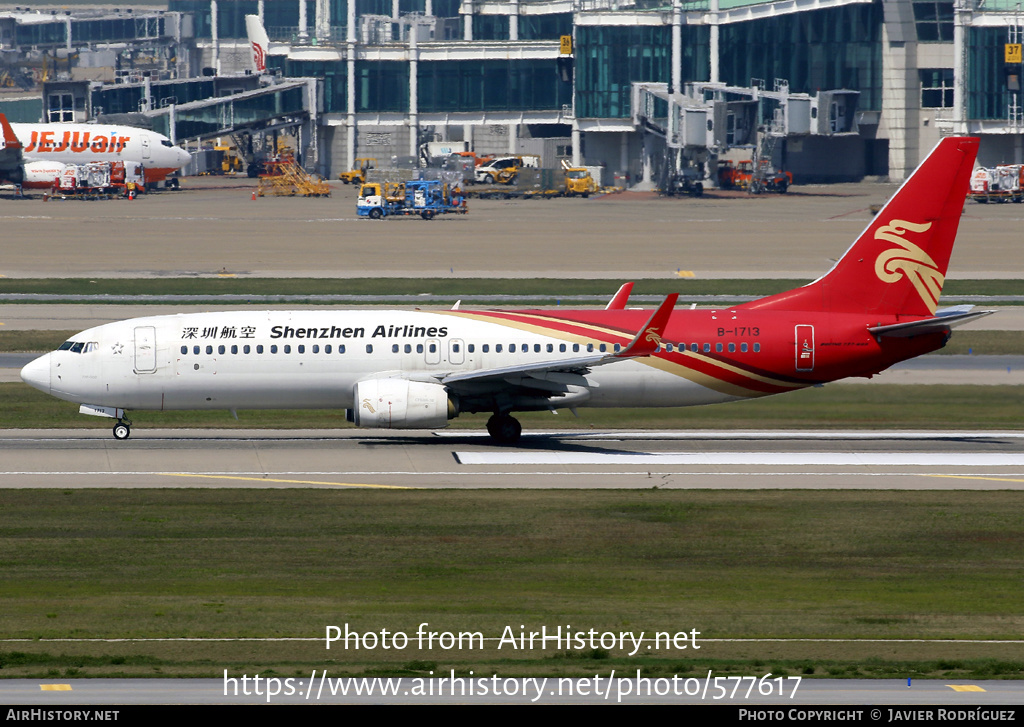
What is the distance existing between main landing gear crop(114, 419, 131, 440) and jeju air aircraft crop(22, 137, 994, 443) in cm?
100

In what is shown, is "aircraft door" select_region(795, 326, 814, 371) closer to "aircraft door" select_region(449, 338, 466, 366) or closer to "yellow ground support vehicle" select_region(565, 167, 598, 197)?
"aircraft door" select_region(449, 338, 466, 366)

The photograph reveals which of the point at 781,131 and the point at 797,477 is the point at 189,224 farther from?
the point at 797,477

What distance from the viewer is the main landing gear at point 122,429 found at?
44281 mm

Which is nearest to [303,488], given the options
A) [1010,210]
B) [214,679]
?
[214,679]

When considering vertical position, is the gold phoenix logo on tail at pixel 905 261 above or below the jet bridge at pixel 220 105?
below

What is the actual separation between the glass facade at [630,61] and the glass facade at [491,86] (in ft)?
47.4

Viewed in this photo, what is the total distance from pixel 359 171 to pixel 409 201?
4484cm

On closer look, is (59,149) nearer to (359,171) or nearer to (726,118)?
(359,171)

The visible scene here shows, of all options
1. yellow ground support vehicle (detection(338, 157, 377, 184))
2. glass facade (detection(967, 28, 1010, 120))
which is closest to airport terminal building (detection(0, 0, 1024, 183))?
glass facade (detection(967, 28, 1010, 120))

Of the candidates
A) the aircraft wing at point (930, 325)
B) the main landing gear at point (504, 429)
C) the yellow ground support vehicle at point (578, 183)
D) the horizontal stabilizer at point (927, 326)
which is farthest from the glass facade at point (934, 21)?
the main landing gear at point (504, 429)

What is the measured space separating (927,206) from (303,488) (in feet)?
72.8

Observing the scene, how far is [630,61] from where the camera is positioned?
542 feet

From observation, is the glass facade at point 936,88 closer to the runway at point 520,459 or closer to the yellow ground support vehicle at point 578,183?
the yellow ground support vehicle at point 578,183

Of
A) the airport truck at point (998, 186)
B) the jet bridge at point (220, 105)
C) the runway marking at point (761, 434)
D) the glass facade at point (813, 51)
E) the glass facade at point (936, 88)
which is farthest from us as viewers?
the jet bridge at point (220, 105)
